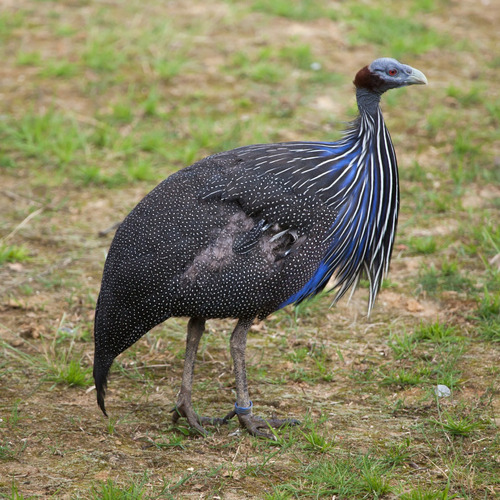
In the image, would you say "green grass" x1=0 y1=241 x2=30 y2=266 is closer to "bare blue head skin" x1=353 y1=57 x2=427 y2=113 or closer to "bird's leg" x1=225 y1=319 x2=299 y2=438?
"bird's leg" x1=225 y1=319 x2=299 y2=438

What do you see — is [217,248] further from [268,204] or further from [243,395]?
[243,395]

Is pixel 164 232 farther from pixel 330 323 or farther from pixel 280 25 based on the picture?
pixel 280 25

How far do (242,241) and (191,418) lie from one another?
883 mm

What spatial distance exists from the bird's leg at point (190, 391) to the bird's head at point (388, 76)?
142 cm

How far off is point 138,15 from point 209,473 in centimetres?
607

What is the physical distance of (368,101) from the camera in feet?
12.8

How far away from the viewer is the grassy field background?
3.39m

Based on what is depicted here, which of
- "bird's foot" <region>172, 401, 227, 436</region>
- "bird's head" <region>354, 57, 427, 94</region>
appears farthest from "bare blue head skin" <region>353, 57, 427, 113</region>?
"bird's foot" <region>172, 401, 227, 436</region>

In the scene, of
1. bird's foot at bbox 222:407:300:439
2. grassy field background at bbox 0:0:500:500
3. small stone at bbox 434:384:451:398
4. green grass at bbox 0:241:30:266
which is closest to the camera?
grassy field background at bbox 0:0:500:500

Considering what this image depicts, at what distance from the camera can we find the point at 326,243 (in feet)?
11.8

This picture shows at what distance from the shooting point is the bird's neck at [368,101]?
3891 millimetres

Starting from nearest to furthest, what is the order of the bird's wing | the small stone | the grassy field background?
1. the grassy field background
2. the bird's wing
3. the small stone

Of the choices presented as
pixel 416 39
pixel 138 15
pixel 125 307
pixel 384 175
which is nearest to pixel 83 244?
pixel 125 307

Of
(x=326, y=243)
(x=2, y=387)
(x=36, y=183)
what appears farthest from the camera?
(x=36, y=183)
